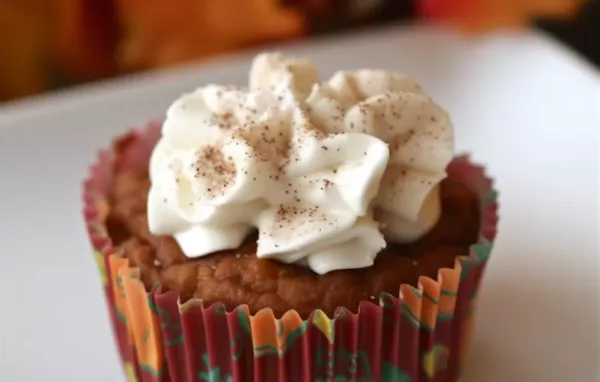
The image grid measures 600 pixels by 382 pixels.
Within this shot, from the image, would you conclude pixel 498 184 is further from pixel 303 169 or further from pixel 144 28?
pixel 144 28

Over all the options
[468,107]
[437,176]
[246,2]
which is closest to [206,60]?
[246,2]

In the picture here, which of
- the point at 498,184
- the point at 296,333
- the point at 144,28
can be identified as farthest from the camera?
the point at 144,28

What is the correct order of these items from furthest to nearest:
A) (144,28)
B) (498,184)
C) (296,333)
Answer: (144,28)
(498,184)
(296,333)

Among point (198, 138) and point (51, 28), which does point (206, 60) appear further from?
point (198, 138)

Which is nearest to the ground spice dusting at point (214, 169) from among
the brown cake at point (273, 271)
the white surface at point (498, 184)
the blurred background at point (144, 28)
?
the brown cake at point (273, 271)

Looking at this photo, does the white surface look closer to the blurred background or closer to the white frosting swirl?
the blurred background

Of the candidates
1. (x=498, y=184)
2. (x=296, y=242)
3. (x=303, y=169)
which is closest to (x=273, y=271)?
(x=296, y=242)

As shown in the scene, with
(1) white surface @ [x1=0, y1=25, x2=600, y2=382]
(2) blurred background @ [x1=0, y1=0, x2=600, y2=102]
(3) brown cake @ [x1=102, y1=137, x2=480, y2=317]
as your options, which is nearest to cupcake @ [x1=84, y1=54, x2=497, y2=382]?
(3) brown cake @ [x1=102, y1=137, x2=480, y2=317]
